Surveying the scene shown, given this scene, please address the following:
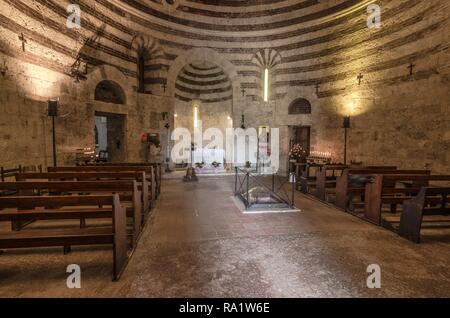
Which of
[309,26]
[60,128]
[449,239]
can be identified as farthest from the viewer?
[309,26]

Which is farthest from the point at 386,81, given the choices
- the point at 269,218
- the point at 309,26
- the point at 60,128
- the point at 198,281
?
the point at 60,128

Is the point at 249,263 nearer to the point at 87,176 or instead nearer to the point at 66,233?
the point at 66,233

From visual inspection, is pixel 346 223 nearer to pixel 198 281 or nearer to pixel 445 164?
pixel 198 281

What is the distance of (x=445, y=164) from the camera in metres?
7.72

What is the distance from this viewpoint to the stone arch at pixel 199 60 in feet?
45.0

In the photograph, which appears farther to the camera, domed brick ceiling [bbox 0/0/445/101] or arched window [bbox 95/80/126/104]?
arched window [bbox 95/80/126/104]

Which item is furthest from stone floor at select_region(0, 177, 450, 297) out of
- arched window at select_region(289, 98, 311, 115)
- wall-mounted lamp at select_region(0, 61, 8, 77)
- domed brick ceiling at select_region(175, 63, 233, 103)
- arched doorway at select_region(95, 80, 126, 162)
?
domed brick ceiling at select_region(175, 63, 233, 103)

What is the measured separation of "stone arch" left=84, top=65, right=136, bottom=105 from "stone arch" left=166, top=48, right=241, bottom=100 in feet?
6.61

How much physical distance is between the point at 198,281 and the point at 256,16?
567 inches

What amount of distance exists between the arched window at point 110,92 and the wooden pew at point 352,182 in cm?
996

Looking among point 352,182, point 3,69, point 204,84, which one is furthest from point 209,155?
point 3,69

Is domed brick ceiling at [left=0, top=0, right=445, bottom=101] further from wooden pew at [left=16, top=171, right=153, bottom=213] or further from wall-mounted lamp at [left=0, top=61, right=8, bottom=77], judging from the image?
wooden pew at [left=16, top=171, right=153, bottom=213]

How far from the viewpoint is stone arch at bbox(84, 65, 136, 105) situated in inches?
418

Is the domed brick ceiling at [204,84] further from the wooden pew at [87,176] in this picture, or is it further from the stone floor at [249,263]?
the stone floor at [249,263]
